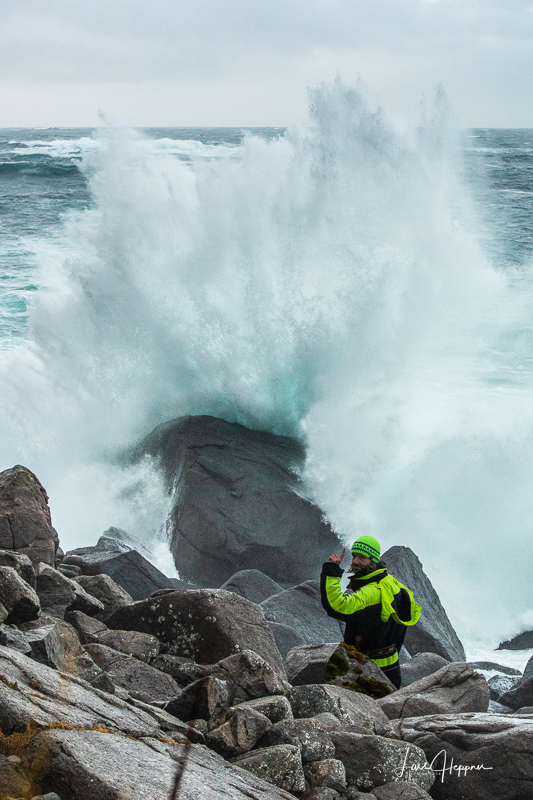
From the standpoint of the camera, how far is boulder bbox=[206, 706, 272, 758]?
339 centimetres

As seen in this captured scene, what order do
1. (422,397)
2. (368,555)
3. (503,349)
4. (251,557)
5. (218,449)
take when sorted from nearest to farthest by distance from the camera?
(368,555) < (251,557) < (218,449) < (422,397) < (503,349)

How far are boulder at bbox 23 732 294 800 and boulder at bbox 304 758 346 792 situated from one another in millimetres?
308

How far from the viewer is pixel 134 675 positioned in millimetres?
4340

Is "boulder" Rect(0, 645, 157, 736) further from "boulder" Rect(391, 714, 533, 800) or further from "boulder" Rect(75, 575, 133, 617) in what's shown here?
"boulder" Rect(75, 575, 133, 617)

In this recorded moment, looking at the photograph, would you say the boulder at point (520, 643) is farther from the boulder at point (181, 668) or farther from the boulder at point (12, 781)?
the boulder at point (12, 781)

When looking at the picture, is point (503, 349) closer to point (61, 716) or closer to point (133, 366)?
point (133, 366)

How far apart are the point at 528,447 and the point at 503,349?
5.68 m

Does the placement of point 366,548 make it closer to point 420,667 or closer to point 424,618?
point 420,667

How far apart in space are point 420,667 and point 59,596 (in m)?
3.47

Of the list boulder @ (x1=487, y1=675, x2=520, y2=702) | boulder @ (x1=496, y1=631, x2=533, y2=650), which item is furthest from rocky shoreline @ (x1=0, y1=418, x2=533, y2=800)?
boulder @ (x1=496, y1=631, x2=533, y2=650)

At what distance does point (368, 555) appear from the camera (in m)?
4.51

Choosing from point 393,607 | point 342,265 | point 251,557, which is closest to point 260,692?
point 393,607

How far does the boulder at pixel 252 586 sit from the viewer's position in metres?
7.78

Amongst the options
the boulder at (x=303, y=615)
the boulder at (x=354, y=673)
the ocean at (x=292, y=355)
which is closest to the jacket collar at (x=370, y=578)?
the boulder at (x=354, y=673)
